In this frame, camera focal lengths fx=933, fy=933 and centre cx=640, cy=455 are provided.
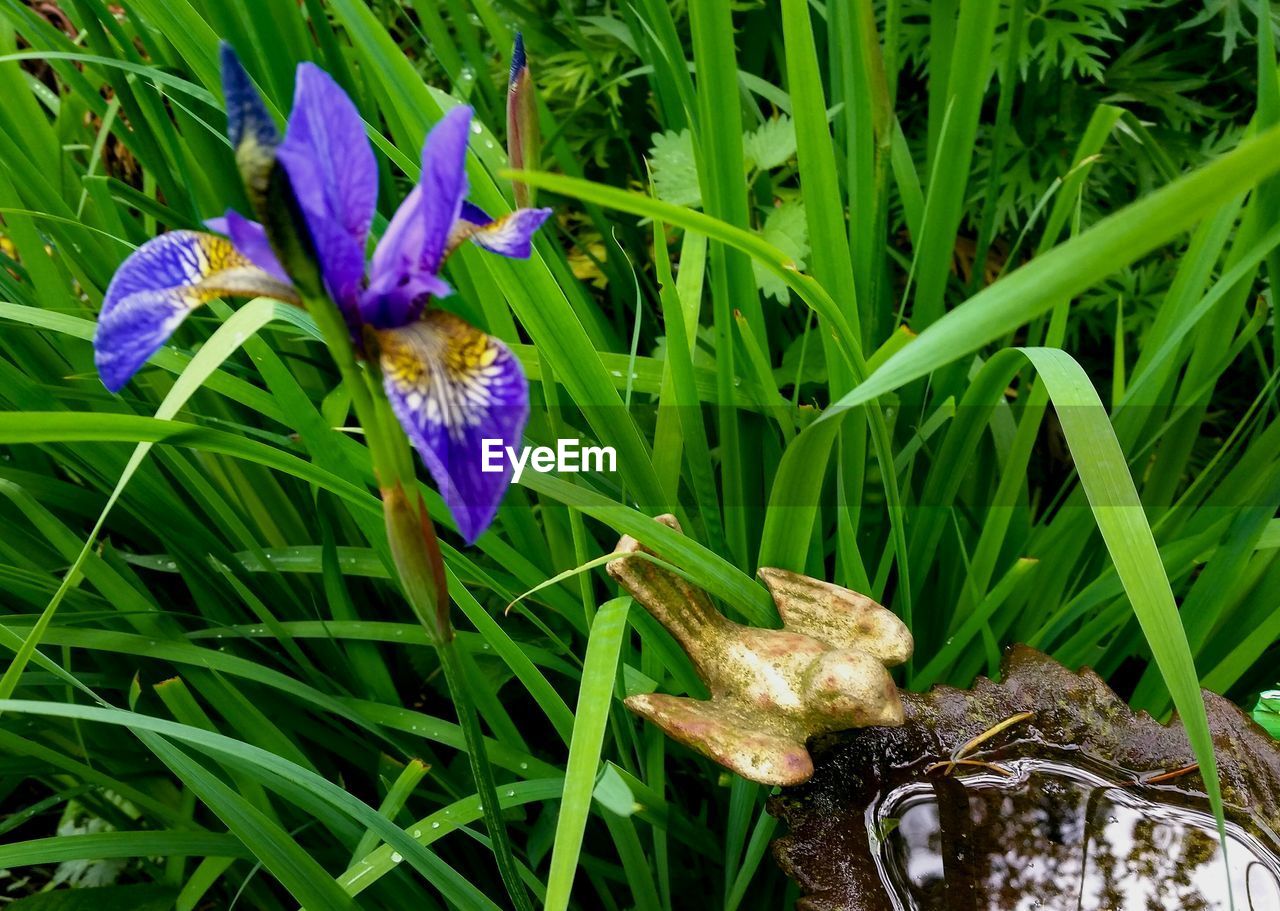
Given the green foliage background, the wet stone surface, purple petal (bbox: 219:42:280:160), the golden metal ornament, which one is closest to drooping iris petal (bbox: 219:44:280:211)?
purple petal (bbox: 219:42:280:160)

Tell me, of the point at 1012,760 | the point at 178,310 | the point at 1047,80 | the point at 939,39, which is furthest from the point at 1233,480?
the point at 178,310

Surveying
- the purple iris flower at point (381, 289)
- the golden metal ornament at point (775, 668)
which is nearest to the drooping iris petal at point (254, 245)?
the purple iris flower at point (381, 289)

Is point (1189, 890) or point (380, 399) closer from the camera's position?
point (380, 399)

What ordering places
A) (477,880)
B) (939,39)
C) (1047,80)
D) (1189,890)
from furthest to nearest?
(1047,80), (939,39), (477,880), (1189,890)

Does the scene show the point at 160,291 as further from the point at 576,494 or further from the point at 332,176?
the point at 576,494

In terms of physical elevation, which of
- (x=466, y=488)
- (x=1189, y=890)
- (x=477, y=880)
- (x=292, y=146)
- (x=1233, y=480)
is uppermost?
(x=292, y=146)

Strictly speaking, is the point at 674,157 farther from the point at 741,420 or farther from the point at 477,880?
the point at 477,880

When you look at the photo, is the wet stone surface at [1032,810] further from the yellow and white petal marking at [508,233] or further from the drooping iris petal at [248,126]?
the drooping iris petal at [248,126]
